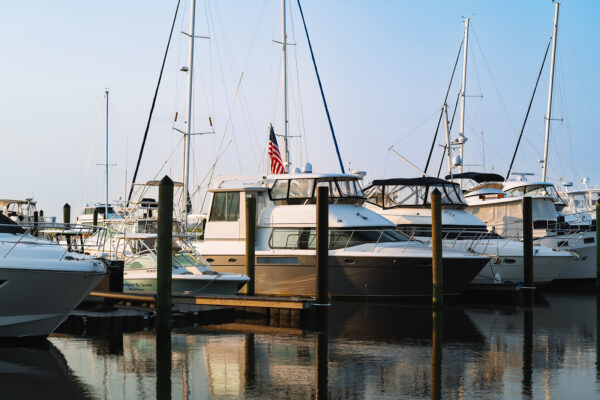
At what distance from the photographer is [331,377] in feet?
33.8

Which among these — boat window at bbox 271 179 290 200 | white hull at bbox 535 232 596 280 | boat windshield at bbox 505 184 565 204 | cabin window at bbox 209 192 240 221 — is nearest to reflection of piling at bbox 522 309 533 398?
white hull at bbox 535 232 596 280

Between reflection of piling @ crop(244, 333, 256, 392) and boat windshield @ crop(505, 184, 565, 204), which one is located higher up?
boat windshield @ crop(505, 184, 565, 204)

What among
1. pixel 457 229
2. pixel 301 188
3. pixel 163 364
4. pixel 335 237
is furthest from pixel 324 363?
pixel 457 229

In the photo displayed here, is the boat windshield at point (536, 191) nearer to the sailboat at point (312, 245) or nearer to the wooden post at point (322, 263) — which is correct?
the sailboat at point (312, 245)

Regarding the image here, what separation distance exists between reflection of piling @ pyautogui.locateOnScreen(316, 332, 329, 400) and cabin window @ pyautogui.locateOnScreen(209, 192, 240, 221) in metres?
8.59

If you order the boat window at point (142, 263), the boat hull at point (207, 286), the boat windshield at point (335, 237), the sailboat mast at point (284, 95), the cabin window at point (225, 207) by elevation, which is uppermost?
the sailboat mast at point (284, 95)

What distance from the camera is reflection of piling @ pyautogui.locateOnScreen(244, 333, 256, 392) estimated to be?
10.0 metres

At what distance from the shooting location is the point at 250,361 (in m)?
11.5

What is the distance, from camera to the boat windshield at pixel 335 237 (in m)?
20.3

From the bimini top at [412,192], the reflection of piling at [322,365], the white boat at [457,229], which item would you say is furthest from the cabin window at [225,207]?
the reflection of piling at [322,365]

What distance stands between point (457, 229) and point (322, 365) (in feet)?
42.9

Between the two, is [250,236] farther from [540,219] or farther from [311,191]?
[540,219]

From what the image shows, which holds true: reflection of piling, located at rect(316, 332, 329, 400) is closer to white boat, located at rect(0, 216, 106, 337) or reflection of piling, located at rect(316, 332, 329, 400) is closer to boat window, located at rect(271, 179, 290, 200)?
white boat, located at rect(0, 216, 106, 337)

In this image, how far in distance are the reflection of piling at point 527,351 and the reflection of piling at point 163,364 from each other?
468cm
